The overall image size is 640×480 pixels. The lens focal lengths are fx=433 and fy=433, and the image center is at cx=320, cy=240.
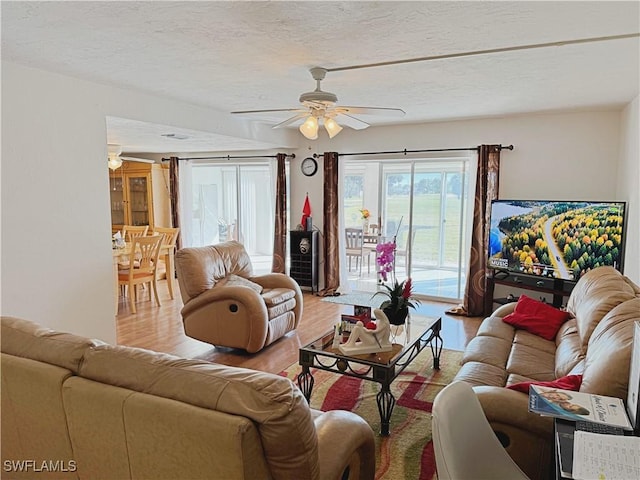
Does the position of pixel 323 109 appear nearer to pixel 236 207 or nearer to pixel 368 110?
pixel 368 110

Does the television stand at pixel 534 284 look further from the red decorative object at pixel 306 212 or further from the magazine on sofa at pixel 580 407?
the magazine on sofa at pixel 580 407

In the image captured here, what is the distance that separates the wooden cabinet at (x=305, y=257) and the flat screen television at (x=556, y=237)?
2.49 meters

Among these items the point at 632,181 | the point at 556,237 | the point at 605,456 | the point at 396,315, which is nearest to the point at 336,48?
the point at 396,315

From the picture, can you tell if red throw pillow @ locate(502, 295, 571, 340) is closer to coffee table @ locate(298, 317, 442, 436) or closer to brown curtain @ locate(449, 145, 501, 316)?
coffee table @ locate(298, 317, 442, 436)

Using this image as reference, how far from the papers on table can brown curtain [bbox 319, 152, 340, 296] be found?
498 centimetres

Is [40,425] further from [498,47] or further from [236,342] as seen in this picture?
[498,47]

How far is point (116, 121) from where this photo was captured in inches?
162

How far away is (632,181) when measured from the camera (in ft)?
12.8

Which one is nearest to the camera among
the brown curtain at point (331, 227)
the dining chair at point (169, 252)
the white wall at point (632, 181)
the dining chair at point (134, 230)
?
the white wall at point (632, 181)

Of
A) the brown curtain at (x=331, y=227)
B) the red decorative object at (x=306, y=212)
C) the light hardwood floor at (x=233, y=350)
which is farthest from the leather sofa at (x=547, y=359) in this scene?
the red decorative object at (x=306, y=212)

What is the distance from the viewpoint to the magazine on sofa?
1.51m

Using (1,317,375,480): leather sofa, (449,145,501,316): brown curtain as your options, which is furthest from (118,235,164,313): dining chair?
(449,145,501,316): brown curtain

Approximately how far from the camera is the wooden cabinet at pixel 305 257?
637 centimetres

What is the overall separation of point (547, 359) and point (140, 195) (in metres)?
6.61
